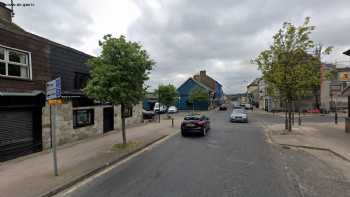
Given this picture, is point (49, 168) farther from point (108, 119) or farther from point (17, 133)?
point (108, 119)

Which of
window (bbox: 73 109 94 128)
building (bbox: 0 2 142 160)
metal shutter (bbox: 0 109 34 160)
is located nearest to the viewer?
metal shutter (bbox: 0 109 34 160)

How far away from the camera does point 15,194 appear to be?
550 cm

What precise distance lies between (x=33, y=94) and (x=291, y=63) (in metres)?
15.2

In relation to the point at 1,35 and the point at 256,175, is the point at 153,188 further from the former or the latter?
the point at 1,35

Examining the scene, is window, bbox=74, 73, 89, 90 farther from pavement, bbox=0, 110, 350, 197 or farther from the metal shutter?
→ pavement, bbox=0, 110, 350, 197

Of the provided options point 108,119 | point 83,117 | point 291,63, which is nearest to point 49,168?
point 83,117

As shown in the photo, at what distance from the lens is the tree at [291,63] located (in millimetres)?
14766

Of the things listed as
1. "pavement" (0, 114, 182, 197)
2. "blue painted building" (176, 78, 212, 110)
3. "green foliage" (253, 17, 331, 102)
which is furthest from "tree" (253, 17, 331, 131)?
"blue painted building" (176, 78, 212, 110)

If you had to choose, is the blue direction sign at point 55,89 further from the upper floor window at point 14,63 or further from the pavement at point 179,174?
the upper floor window at point 14,63

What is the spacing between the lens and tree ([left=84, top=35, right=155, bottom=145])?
32.6ft

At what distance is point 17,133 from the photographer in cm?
966

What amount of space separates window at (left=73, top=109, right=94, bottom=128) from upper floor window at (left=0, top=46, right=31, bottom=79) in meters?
3.69

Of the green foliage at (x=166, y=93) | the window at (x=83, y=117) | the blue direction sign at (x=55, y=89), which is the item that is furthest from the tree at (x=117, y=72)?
the green foliage at (x=166, y=93)

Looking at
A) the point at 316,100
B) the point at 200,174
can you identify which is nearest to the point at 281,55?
the point at 200,174
